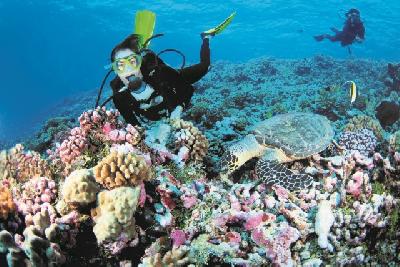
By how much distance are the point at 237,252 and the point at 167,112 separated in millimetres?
3142

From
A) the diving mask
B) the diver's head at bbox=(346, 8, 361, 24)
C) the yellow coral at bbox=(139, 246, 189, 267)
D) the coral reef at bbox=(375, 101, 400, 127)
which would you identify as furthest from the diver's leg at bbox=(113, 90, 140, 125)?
the diver's head at bbox=(346, 8, 361, 24)

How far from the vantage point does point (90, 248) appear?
112 inches

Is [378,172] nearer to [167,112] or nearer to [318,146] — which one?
[318,146]

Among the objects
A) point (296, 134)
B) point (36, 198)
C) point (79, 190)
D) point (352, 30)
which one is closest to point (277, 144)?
point (296, 134)

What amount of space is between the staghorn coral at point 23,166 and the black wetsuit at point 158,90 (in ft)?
5.23

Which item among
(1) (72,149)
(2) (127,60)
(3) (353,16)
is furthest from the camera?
(3) (353,16)

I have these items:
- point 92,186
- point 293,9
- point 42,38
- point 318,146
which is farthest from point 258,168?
point 42,38

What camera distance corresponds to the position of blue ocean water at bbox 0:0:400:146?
48906 mm

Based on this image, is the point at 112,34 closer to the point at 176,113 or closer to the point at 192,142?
the point at 176,113

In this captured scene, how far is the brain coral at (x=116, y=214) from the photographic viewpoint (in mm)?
2592

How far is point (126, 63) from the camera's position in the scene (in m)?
4.59

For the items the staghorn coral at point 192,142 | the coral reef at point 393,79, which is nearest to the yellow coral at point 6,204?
the staghorn coral at point 192,142

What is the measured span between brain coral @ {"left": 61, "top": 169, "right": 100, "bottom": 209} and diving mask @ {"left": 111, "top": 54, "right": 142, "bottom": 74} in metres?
2.15

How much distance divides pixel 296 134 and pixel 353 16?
14465 millimetres
